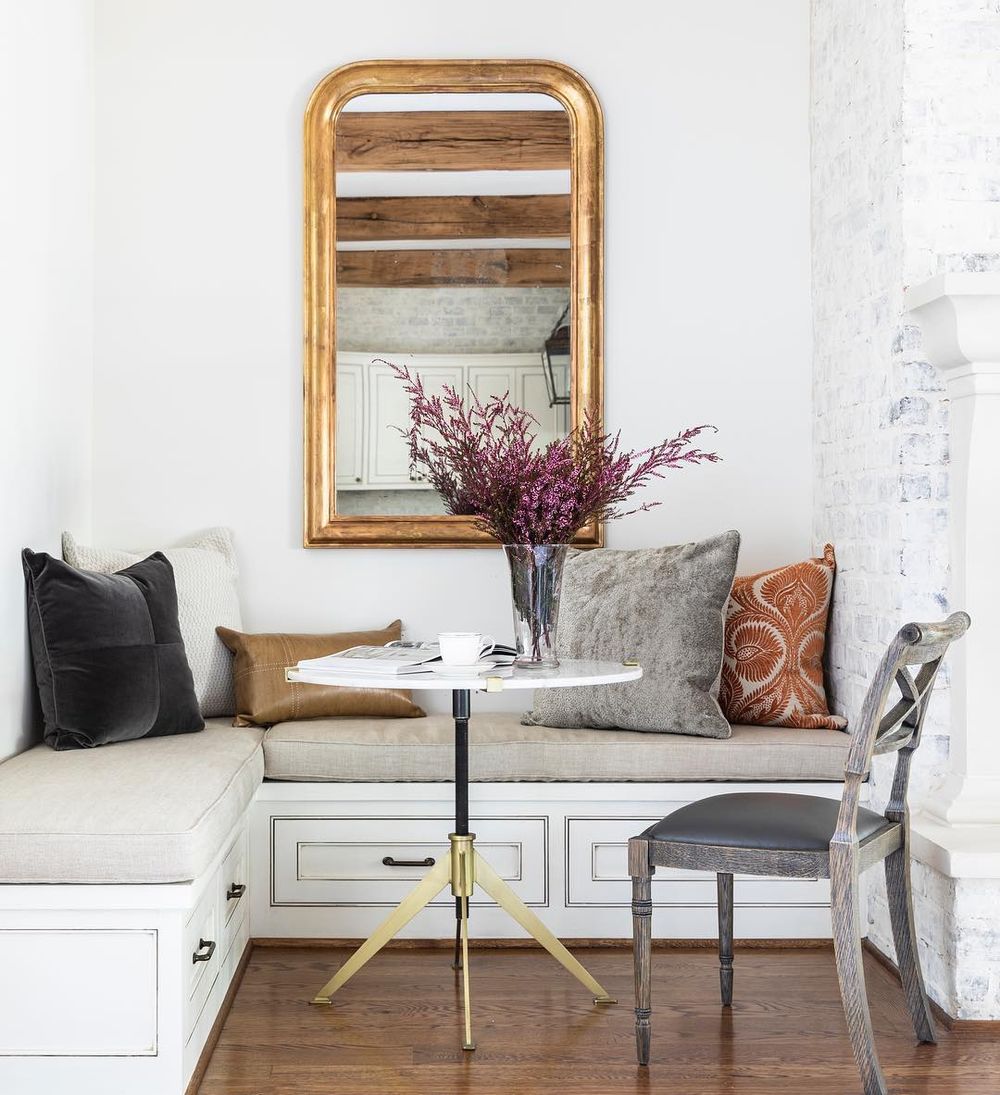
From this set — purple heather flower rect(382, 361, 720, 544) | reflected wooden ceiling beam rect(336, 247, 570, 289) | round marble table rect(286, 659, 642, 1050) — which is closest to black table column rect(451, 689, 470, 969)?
round marble table rect(286, 659, 642, 1050)

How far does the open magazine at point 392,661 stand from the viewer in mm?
2416

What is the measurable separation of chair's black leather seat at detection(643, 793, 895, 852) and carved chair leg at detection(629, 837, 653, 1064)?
0.05 m

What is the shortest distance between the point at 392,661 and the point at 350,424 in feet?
4.26

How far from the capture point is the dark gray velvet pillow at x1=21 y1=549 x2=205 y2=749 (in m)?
2.80

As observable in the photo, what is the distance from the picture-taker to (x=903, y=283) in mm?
2793

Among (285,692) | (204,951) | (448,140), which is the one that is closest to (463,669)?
(204,951)

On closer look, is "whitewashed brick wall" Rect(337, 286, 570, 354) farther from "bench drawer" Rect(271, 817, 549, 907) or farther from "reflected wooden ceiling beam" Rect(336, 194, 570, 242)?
"bench drawer" Rect(271, 817, 549, 907)

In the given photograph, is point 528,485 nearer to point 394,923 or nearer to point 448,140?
point 394,923

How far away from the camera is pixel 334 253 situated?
359cm

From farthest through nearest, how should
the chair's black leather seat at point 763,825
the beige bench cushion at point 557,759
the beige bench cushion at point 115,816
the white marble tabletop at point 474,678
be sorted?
the beige bench cushion at point 557,759 → the white marble tabletop at point 474,678 → the chair's black leather seat at point 763,825 → the beige bench cushion at point 115,816

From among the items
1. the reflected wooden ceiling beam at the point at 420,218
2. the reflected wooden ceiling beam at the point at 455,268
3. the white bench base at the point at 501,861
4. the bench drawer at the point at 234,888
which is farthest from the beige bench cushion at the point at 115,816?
the reflected wooden ceiling beam at the point at 420,218

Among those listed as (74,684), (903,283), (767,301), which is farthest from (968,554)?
(74,684)

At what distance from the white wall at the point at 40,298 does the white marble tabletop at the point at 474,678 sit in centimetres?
89

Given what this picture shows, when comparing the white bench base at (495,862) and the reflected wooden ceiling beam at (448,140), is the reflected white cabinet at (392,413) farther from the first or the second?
the white bench base at (495,862)
